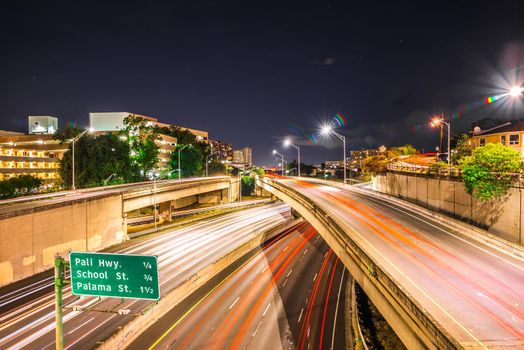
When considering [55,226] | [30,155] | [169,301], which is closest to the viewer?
[169,301]

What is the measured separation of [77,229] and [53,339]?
1495cm

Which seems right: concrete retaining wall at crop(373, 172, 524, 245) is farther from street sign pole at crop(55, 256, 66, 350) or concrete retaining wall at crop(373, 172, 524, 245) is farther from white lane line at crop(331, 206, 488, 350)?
street sign pole at crop(55, 256, 66, 350)

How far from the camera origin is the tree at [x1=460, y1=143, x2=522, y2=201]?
19.0 metres

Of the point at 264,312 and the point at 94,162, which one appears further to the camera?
the point at 94,162

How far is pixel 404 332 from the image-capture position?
36.8ft

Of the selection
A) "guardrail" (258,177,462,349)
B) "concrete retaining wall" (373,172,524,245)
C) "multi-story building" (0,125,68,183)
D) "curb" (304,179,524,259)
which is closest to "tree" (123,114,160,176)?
"multi-story building" (0,125,68,183)

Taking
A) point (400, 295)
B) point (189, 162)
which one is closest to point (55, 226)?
point (400, 295)

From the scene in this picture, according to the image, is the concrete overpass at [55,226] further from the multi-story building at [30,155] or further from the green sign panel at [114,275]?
the multi-story building at [30,155]

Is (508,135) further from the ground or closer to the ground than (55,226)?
further from the ground

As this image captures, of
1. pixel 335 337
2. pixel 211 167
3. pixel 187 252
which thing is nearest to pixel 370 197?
pixel 335 337

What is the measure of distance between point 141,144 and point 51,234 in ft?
150

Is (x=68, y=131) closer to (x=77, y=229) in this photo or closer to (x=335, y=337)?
(x=77, y=229)

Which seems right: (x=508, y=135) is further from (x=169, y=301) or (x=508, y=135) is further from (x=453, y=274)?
(x=169, y=301)

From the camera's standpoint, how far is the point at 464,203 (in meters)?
22.9
